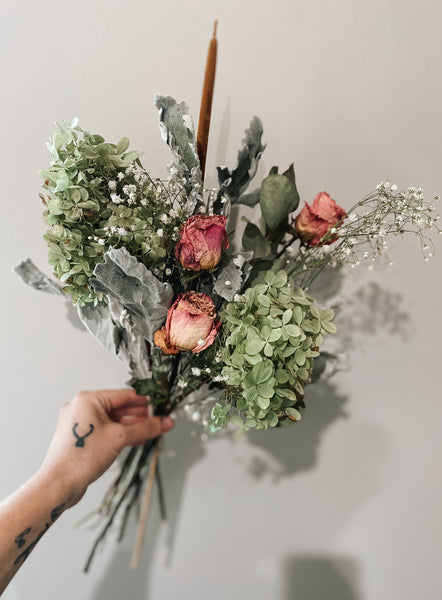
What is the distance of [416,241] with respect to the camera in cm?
88

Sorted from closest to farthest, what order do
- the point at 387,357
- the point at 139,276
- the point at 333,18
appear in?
1. the point at 139,276
2. the point at 333,18
3. the point at 387,357

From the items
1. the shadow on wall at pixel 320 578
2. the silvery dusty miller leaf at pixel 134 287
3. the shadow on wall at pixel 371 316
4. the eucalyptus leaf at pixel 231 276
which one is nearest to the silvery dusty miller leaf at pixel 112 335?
the silvery dusty miller leaf at pixel 134 287

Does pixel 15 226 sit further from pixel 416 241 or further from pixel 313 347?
pixel 416 241

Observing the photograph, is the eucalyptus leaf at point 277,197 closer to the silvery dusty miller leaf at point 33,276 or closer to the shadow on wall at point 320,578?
the silvery dusty miller leaf at point 33,276

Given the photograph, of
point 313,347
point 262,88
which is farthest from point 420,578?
point 262,88

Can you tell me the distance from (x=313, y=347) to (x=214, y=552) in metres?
0.73

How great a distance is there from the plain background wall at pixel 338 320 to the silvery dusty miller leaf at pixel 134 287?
0.33 m

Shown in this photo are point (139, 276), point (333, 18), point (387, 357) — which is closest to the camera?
point (139, 276)

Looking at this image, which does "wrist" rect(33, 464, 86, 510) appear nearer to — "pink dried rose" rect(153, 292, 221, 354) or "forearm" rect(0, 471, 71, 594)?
"forearm" rect(0, 471, 71, 594)

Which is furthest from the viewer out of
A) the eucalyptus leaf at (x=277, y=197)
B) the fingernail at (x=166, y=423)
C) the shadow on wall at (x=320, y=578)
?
the shadow on wall at (x=320, y=578)

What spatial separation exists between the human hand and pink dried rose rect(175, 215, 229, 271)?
411 millimetres

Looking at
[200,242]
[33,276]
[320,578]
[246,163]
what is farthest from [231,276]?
[320,578]

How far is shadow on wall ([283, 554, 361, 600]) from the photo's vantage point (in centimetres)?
104

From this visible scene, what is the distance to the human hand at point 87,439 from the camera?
771 millimetres
